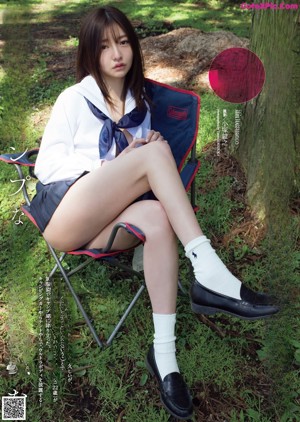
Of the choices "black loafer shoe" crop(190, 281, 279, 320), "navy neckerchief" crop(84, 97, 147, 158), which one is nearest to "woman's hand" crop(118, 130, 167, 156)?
"navy neckerchief" crop(84, 97, 147, 158)

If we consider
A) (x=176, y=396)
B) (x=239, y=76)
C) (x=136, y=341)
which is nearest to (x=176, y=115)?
(x=239, y=76)

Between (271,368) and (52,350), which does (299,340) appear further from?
(52,350)

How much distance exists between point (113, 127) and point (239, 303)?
967 mm

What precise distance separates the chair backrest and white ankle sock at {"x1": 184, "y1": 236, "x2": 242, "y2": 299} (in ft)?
2.42

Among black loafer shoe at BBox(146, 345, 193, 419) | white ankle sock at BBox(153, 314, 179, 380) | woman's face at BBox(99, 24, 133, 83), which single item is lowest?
black loafer shoe at BBox(146, 345, 193, 419)

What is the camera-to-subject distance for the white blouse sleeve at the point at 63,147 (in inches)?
84.3

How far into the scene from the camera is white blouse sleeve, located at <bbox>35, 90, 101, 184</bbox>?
84.3 inches

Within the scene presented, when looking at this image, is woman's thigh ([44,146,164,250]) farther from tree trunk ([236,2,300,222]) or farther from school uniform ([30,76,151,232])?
tree trunk ([236,2,300,222])

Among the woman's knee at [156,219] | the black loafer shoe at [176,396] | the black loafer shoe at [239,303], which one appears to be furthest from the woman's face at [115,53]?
the black loafer shoe at [176,396]

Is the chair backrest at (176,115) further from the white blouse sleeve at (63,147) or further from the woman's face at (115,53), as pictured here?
the white blouse sleeve at (63,147)

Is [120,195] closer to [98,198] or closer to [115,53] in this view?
[98,198]

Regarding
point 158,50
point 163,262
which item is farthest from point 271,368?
point 158,50

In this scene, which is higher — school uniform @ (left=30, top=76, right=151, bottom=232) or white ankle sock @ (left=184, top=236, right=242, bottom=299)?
school uniform @ (left=30, top=76, right=151, bottom=232)

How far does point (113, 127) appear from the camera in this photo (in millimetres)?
2301
